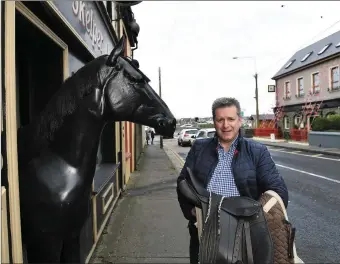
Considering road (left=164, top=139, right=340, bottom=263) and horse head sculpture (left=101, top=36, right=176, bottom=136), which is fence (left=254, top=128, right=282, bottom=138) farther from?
horse head sculpture (left=101, top=36, right=176, bottom=136)

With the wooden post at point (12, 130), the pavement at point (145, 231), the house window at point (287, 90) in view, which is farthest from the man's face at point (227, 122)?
the house window at point (287, 90)

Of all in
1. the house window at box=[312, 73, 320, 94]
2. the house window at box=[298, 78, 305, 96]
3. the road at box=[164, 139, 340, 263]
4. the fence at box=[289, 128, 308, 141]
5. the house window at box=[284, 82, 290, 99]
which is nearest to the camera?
the road at box=[164, 139, 340, 263]

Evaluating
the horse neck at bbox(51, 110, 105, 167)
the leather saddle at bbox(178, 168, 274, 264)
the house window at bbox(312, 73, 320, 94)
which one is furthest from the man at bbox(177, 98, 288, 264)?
the house window at bbox(312, 73, 320, 94)

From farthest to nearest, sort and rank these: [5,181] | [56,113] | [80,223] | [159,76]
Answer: [159,76]
[80,223]
[56,113]
[5,181]

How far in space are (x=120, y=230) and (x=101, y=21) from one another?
325cm

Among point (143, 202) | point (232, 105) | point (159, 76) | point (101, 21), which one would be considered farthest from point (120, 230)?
point (159, 76)

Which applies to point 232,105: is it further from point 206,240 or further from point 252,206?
point 206,240

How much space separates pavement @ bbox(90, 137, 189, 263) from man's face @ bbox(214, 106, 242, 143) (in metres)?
2.36

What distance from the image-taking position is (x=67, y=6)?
269cm

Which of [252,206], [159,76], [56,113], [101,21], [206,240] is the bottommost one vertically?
[206,240]

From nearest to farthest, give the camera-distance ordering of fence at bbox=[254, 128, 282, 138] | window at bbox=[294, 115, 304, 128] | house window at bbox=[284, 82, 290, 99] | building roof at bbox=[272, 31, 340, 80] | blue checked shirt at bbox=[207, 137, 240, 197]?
blue checked shirt at bbox=[207, 137, 240, 197]
building roof at bbox=[272, 31, 340, 80]
window at bbox=[294, 115, 304, 128]
fence at bbox=[254, 128, 282, 138]
house window at bbox=[284, 82, 290, 99]

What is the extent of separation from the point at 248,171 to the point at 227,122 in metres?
0.35

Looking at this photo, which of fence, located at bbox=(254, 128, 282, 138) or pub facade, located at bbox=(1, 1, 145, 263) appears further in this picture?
fence, located at bbox=(254, 128, 282, 138)

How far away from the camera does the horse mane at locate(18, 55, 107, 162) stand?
1.97m
